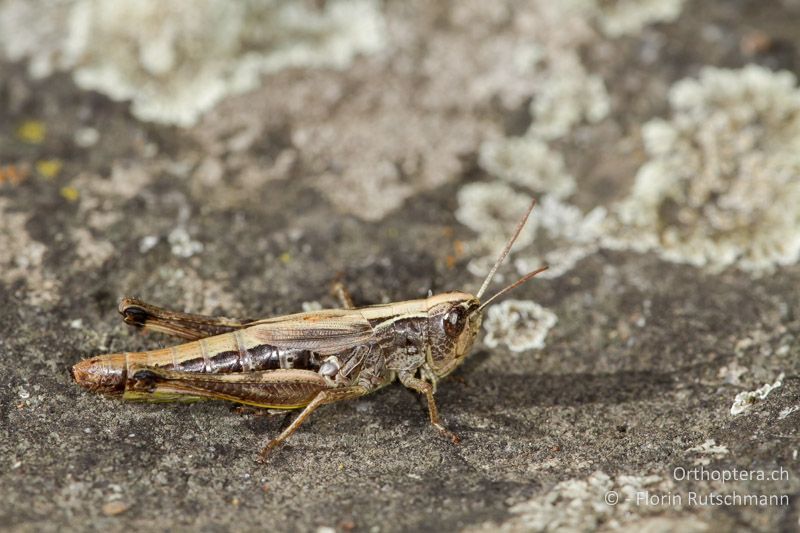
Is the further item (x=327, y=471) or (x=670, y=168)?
(x=670, y=168)

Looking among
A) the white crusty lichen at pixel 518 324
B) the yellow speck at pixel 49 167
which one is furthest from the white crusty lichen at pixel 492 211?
the yellow speck at pixel 49 167

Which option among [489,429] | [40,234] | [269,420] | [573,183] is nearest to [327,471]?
[269,420]

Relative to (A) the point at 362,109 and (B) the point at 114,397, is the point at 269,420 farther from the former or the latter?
(A) the point at 362,109

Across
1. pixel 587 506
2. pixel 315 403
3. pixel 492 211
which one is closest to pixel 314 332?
pixel 315 403

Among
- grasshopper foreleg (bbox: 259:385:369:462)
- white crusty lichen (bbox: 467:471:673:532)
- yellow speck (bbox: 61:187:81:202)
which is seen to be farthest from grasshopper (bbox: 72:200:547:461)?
yellow speck (bbox: 61:187:81:202)

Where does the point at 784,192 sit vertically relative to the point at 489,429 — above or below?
above

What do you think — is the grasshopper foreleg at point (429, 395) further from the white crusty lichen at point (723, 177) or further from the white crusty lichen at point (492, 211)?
the white crusty lichen at point (723, 177)

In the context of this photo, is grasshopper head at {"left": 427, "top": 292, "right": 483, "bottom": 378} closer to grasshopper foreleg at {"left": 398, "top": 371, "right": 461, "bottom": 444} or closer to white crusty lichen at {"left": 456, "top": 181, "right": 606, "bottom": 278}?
grasshopper foreleg at {"left": 398, "top": 371, "right": 461, "bottom": 444}
